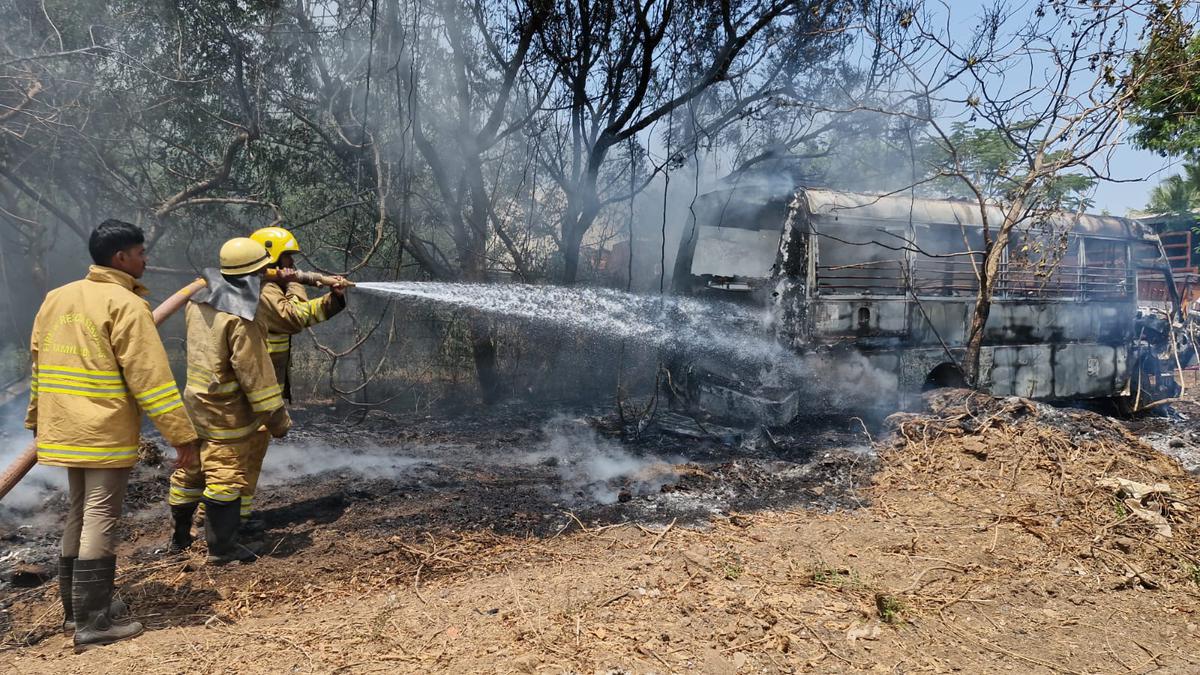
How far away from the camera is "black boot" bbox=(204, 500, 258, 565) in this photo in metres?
3.63

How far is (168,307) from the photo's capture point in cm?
370

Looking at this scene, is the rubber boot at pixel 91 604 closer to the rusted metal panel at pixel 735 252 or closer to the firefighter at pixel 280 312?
the firefighter at pixel 280 312

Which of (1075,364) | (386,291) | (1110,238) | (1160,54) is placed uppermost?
(1160,54)

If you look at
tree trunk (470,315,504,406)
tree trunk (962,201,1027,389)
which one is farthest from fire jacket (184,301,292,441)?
tree trunk (962,201,1027,389)

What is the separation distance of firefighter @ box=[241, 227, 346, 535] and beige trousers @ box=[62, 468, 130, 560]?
99 cm

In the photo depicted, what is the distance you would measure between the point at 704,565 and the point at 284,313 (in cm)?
276

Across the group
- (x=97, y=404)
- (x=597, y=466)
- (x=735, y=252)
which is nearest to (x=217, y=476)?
(x=97, y=404)

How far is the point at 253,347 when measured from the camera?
12.2 feet

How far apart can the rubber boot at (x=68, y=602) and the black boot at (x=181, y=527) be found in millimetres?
840

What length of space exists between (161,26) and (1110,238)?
1041 centimetres

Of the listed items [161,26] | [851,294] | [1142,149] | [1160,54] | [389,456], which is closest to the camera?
[1160,54]

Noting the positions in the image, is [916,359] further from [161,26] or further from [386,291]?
[161,26]

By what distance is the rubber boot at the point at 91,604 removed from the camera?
276cm

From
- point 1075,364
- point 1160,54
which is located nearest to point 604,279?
point 1075,364
